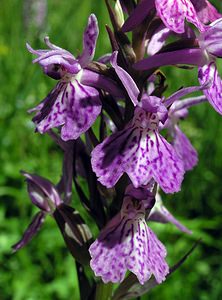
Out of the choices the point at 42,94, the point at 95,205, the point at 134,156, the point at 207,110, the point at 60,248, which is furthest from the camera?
the point at 207,110

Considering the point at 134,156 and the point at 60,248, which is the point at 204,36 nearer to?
the point at 134,156

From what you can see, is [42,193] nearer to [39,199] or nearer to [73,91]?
[39,199]

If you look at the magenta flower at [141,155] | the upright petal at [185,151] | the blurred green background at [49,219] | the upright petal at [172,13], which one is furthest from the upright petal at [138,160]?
the blurred green background at [49,219]

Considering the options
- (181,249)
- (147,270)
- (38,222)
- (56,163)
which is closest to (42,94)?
(56,163)

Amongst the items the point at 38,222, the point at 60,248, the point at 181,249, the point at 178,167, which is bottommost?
the point at 181,249

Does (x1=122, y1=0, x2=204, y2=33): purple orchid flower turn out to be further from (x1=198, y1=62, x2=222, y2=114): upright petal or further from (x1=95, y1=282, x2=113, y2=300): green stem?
(x1=95, y1=282, x2=113, y2=300): green stem

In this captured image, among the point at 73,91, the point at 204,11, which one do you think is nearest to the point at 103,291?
the point at 73,91

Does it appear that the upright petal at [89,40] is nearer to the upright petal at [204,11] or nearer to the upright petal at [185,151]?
the upright petal at [204,11]

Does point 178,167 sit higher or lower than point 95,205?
higher
